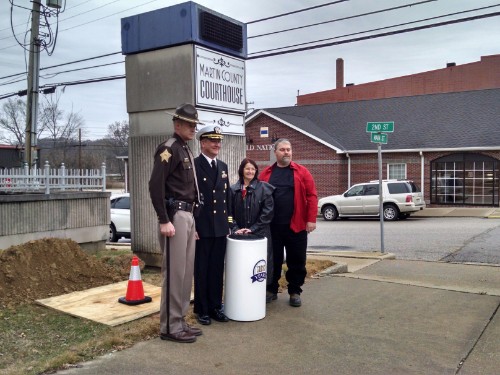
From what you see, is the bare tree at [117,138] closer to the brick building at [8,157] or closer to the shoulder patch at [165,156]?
the brick building at [8,157]

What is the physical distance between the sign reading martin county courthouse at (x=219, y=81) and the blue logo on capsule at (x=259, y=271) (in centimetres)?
257

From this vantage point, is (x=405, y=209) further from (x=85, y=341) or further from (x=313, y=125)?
(x=85, y=341)

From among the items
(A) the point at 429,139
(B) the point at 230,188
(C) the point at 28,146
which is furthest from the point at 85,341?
(A) the point at 429,139

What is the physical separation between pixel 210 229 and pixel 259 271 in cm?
70

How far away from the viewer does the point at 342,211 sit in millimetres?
22609

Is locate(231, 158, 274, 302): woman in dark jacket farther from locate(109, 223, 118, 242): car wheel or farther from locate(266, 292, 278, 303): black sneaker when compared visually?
locate(109, 223, 118, 242): car wheel

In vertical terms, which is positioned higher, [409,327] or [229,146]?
[229,146]

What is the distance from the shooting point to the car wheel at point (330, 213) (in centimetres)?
2302

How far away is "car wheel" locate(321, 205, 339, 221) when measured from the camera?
75.5 ft

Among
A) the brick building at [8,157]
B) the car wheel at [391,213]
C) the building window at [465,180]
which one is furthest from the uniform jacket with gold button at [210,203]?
the brick building at [8,157]

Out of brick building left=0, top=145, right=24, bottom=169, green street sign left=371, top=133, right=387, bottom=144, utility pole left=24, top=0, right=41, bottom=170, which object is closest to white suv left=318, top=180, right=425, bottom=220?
green street sign left=371, top=133, right=387, bottom=144

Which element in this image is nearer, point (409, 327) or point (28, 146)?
point (409, 327)

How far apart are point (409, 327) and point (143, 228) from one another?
3.94 m

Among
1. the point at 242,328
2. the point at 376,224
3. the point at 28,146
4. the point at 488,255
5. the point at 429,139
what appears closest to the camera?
the point at 242,328
